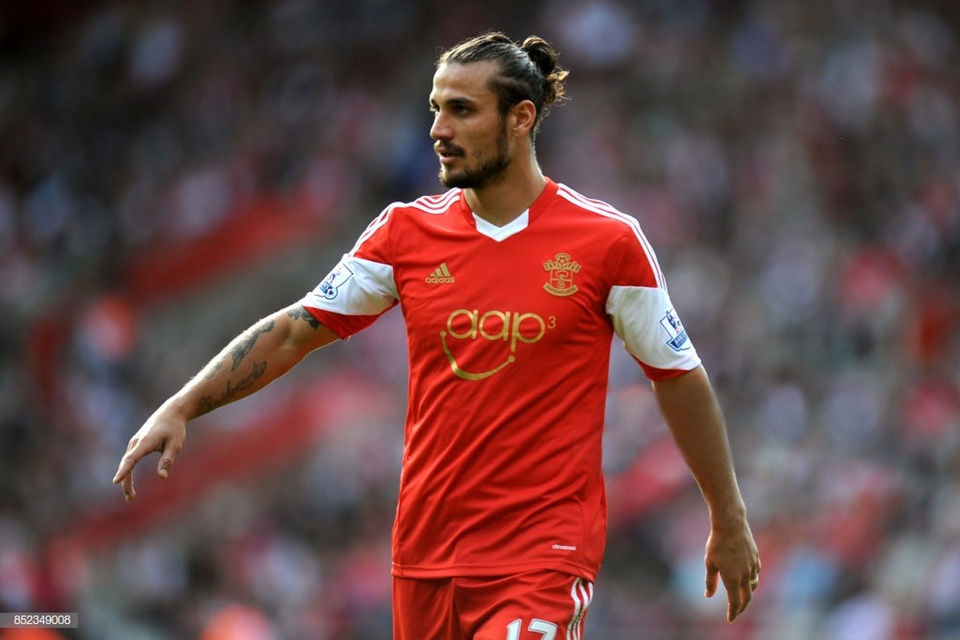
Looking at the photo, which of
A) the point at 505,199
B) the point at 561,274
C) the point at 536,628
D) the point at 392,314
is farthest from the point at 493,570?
the point at 392,314

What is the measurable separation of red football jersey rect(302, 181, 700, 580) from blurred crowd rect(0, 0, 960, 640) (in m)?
5.01

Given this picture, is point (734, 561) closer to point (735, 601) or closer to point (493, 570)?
point (735, 601)

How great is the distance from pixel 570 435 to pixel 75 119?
13.2 m

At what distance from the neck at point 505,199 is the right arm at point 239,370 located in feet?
2.12

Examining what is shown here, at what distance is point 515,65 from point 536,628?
1.69 meters

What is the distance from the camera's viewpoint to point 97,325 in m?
14.4

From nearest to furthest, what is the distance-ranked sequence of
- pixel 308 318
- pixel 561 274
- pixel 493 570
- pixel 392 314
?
1. pixel 493 570
2. pixel 561 274
3. pixel 308 318
4. pixel 392 314

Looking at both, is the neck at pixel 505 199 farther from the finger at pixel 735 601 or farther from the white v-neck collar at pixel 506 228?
the finger at pixel 735 601

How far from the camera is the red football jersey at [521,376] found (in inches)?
176

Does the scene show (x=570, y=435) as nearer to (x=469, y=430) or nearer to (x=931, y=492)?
(x=469, y=430)

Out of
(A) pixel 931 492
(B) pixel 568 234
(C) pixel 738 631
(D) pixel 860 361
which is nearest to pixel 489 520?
(B) pixel 568 234

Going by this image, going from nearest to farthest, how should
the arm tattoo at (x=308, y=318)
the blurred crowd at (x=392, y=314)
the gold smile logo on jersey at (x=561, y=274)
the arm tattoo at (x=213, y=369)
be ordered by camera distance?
1. the gold smile logo on jersey at (x=561, y=274)
2. the arm tattoo at (x=213, y=369)
3. the arm tattoo at (x=308, y=318)
4. the blurred crowd at (x=392, y=314)

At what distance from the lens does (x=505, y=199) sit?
183 inches

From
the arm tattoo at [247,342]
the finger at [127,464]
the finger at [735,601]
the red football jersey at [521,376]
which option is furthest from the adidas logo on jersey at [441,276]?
the finger at [735,601]
